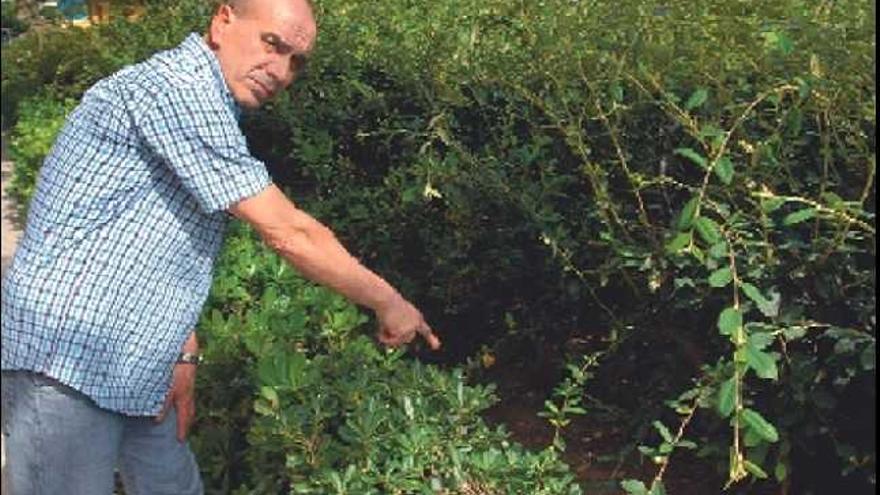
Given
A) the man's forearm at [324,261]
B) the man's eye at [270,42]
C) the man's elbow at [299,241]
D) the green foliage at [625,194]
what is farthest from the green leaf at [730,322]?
the man's eye at [270,42]

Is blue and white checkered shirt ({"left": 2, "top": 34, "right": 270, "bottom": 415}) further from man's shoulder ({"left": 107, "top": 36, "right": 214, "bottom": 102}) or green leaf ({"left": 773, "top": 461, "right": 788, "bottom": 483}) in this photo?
green leaf ({"left": 773, "top": 461, "right": 788, "bottom": 483})

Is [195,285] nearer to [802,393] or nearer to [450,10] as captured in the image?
[802,393]

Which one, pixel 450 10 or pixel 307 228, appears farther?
pixel 450 10

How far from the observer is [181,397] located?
335cm

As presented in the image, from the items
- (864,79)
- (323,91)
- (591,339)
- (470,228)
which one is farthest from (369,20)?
(864,79)

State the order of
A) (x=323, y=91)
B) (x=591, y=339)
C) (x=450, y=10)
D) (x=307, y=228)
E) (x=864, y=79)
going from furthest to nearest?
(x=323, y=91) < (x=450, y=10) < (x=591, y=339) < (x=864, y=79) < (x=307, y=228)

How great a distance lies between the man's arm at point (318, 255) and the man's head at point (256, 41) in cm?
26

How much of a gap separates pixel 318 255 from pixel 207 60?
1.57 ft

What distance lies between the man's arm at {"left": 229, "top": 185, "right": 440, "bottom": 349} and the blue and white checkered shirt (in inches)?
1.8

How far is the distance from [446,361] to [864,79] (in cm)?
237

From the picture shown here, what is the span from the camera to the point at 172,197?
9.25 ft

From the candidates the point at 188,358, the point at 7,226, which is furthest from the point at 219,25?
the point at 7,226

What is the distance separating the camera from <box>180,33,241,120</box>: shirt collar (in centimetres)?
280

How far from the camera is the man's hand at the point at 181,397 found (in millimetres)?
3258
